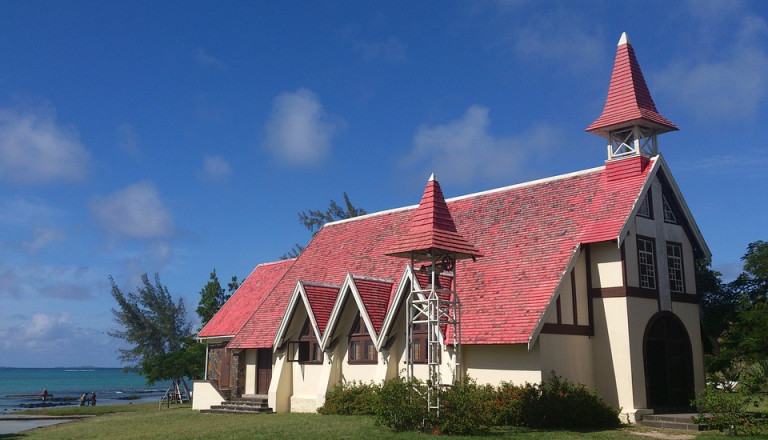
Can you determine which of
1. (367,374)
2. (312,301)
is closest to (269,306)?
(312,301)

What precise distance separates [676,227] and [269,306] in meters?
17.8

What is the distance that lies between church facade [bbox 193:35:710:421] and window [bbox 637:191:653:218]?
56 millimetres

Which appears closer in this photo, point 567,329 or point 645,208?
point 567,329

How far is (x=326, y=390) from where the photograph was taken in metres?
26.7

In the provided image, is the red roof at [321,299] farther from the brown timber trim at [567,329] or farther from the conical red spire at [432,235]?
the brown timber trim at [567,329]

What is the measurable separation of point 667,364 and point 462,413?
9378mm

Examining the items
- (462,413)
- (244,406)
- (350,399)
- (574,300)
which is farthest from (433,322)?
(244,406)

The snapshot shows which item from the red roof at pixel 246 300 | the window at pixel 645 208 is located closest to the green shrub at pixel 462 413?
the window at pixel 645 208

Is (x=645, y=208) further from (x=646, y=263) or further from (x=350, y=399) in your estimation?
(x=350, y=399)

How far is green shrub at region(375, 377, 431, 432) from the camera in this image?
1873 centimetres

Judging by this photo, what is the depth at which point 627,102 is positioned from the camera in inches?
1023

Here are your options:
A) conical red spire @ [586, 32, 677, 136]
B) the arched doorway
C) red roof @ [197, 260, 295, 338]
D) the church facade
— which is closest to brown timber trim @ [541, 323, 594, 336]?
the church facade

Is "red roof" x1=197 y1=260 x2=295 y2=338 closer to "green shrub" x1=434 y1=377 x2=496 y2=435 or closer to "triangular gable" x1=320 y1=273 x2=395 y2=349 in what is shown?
"triangular gable" x1=320 y1=273 x2=395 y2=349

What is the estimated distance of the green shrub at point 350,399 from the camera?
2494cm
